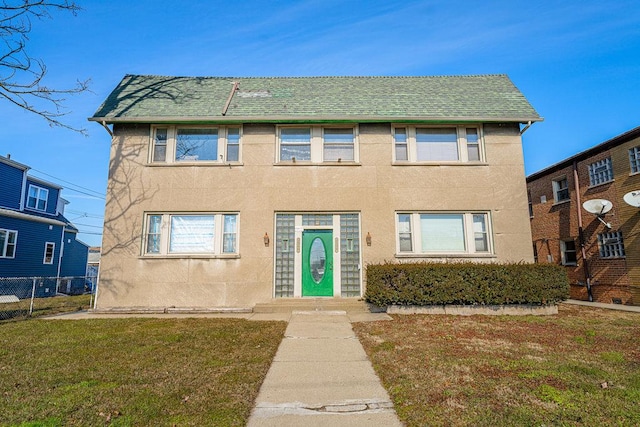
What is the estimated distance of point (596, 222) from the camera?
1376 centimetres

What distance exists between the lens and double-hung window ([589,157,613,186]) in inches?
527

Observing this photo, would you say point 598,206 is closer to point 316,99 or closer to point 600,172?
point 600,172

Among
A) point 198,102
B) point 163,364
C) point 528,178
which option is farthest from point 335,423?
point 528,178

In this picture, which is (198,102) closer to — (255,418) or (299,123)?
(299,123)

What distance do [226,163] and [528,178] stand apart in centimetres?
1601

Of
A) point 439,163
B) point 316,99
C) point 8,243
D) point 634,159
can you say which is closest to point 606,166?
point 634,159

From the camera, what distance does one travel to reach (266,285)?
10.1 m

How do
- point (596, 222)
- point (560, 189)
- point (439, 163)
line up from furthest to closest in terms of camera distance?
point (560, 189)
point (596, 222)
point (439, 163)

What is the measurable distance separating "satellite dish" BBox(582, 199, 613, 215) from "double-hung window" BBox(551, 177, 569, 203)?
2593mm

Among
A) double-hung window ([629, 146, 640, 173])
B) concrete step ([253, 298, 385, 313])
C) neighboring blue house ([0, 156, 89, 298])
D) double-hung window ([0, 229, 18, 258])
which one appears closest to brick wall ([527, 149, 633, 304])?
double-hung window ([629, 146, 640, 173])

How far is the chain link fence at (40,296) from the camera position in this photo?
9.86 m

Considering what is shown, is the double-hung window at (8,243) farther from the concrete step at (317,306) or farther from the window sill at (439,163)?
the window sill at (439,163)

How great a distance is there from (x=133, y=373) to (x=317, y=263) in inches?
A: 257

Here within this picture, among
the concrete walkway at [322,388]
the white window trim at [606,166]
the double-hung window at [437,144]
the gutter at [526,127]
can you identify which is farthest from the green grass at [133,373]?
the white window trim at [606,166]
